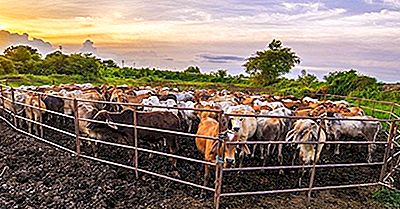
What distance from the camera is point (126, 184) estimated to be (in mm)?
6051

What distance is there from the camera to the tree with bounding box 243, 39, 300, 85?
33562mm

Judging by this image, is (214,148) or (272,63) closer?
(214,148)

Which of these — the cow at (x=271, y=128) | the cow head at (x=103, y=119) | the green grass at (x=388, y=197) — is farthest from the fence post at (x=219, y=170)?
the green grass at (x=388, y=197)

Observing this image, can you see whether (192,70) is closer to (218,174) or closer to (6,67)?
(6,67)

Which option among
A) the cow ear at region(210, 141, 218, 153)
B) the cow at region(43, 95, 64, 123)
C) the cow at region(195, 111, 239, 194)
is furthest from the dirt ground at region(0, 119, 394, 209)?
the cow at region(43, 95, 64, 123)

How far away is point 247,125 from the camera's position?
7.77m

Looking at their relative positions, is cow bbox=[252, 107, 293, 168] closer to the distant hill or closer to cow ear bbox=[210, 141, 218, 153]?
cow ear bbox=[210, 141, 218, 153]

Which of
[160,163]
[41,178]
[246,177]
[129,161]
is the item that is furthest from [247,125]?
[41,178]

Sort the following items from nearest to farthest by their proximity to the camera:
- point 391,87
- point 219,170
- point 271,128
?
point 219,170
point 271,128
point 391,87

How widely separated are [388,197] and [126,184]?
457cm

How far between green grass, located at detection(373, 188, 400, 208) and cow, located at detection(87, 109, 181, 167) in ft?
12.2

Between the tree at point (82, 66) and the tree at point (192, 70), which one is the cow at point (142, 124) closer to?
the tree at point (82, 66)

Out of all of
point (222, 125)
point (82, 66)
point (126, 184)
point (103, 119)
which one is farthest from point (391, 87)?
point (82, 66)

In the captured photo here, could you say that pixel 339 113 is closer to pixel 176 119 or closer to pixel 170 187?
pixel 176 119
